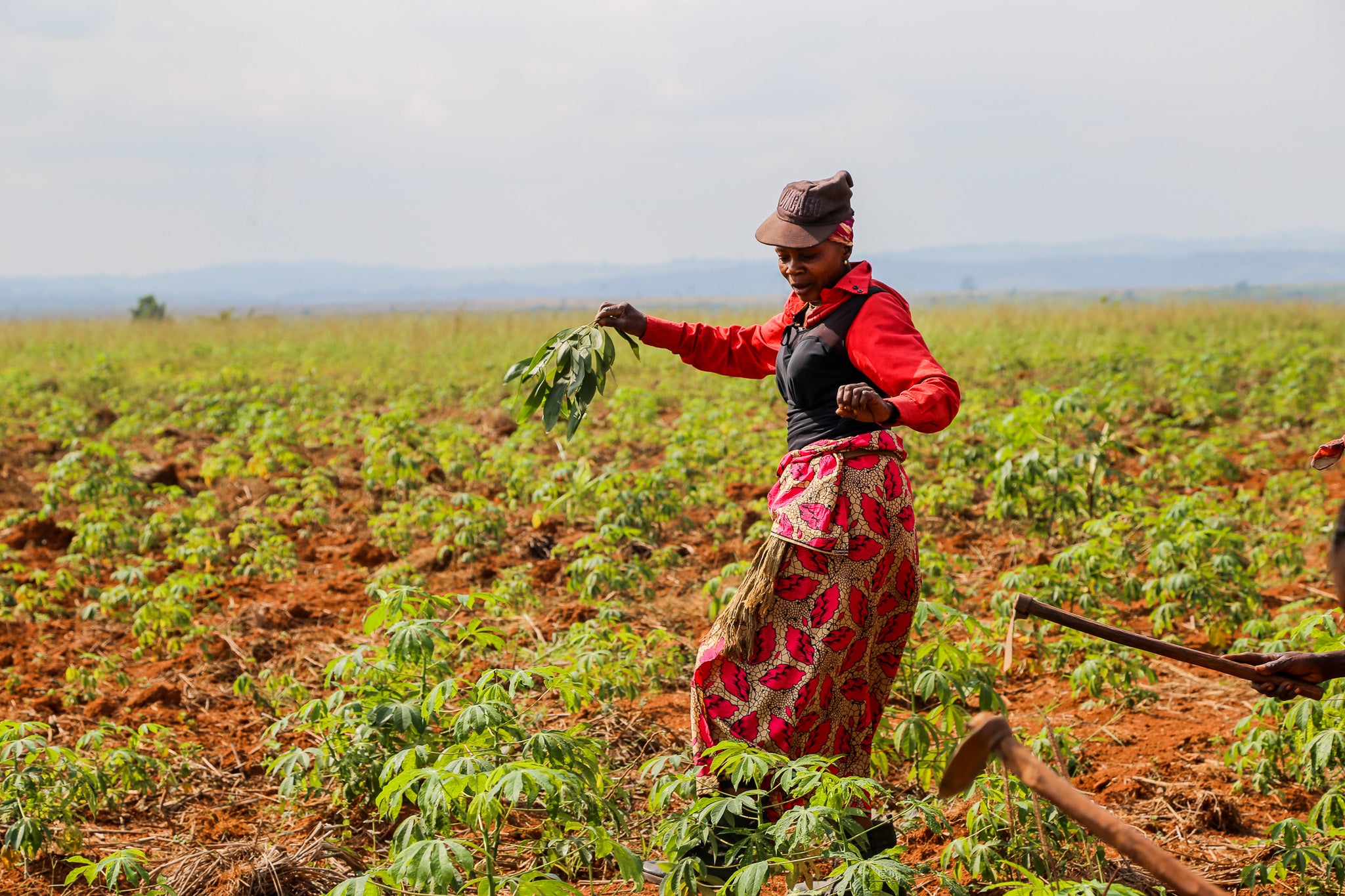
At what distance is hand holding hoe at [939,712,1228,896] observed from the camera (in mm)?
1159

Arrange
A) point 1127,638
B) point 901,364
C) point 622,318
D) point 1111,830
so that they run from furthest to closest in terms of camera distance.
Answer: point 622,318
point 901,364
point 1127,638
point 1111,830

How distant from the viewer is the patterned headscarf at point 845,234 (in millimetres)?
2443

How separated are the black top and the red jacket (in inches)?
1.1

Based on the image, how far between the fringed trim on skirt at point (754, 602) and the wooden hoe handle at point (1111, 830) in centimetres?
123

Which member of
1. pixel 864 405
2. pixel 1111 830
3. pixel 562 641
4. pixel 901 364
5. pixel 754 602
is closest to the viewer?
pixel 1111 830

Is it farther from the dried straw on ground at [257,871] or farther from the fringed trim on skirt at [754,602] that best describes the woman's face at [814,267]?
the dried straw on ground at [257,871]

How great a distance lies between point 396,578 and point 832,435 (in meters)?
2.64

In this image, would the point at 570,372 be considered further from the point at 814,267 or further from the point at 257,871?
the point at 257,871

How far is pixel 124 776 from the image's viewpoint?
9.68 ft

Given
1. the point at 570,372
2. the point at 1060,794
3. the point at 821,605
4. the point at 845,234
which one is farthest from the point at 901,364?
the point at 1060,794

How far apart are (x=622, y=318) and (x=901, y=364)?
2.59 feet

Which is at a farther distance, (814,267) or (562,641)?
(562,641)

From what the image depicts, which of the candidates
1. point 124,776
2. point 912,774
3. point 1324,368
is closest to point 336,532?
point 124,776

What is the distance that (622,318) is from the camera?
2.80 m
